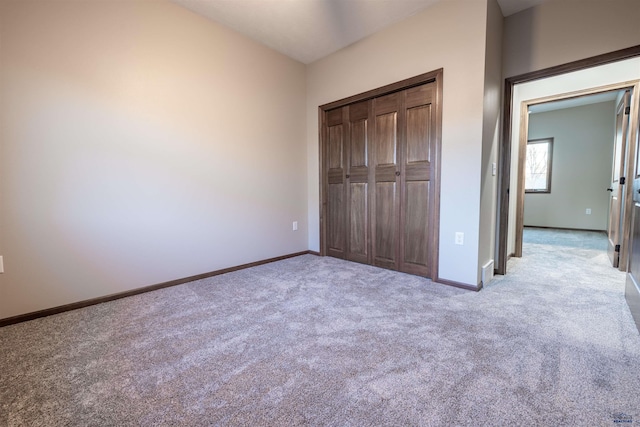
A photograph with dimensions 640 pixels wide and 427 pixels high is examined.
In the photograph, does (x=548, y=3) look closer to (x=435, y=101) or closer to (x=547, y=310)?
(x=435, y=101)

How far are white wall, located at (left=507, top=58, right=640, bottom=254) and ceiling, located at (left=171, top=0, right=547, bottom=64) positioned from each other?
1120 millimetres

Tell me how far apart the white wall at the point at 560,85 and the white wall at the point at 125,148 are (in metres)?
2.88

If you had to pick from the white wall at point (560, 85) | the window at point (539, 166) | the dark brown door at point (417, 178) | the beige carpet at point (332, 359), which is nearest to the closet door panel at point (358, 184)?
the dark brown door at point (417, 178)

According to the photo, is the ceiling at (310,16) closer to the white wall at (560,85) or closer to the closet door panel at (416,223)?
the white wall at (560,85)

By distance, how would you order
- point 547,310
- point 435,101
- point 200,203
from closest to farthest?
point 547,310 → point 435,101 → point 200,203

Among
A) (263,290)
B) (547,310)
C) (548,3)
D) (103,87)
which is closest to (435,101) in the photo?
(548,3)

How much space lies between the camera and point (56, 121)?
6.32ft

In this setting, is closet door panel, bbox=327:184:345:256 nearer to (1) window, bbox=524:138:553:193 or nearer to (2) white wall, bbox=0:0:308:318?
(2) white wall, bbox=0:0:308:318

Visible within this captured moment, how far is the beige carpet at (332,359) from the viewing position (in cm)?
107

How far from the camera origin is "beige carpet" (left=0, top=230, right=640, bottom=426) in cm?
107

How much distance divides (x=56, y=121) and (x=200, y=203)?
1159 millimetres

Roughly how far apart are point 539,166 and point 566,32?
4696mm

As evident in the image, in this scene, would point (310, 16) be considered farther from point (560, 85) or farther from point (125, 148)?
point (560, 85)

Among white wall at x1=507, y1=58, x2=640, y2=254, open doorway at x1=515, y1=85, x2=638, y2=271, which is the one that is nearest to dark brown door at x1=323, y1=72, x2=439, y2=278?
white wall at x1=507, y1=58, x2=640, y2=254
